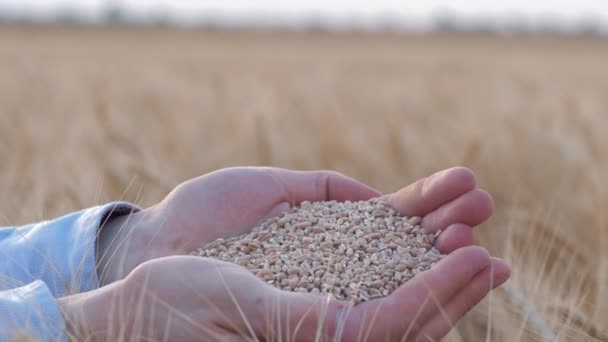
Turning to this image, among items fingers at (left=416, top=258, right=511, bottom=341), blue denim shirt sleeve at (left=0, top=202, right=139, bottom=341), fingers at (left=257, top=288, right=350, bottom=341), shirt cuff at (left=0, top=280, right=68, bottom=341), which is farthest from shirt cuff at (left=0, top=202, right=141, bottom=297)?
fingers at (left=416, top=258, right=511, bottom=341)

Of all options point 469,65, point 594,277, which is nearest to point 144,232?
point 594,277

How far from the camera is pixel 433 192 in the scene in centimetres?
110

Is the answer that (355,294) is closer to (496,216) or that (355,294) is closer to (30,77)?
(496,216)

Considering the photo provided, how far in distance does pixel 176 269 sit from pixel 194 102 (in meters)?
2.26

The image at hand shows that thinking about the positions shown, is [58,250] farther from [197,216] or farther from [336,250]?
[336,250]

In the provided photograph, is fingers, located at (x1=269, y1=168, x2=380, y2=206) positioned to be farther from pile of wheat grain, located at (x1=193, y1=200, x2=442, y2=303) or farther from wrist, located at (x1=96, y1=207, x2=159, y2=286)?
wrist, located at (x1=96, y1=207, x2=159, y2=286)

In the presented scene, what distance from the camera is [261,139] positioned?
6.31ft

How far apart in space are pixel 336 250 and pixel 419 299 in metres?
0.25

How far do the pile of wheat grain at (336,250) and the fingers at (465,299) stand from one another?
90 mm

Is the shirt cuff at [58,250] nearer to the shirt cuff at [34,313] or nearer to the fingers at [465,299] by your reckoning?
the shirt cuff at [34,313]

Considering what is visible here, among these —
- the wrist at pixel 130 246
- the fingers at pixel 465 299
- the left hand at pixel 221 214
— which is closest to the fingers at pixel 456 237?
the left hand at pixel 221 214

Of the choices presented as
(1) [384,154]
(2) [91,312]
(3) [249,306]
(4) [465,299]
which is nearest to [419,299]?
(4) [465,299]

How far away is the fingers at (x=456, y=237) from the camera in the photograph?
1.05 meters

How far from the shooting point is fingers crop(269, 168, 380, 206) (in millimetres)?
1253
